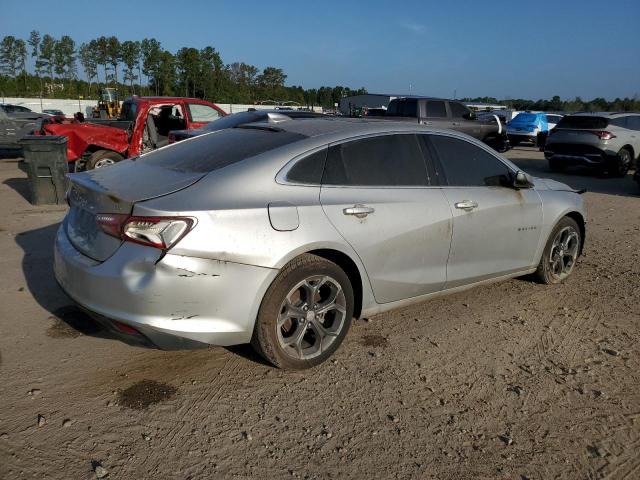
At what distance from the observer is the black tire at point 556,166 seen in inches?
547

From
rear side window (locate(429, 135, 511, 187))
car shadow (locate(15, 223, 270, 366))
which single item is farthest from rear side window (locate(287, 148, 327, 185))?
car shadow (locate(15, 223, 270, 366))

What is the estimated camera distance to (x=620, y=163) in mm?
13273

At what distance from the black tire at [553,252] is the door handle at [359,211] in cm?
232

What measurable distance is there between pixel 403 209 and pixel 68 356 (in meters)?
2.48

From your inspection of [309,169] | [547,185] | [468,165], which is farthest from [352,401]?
[547,185]

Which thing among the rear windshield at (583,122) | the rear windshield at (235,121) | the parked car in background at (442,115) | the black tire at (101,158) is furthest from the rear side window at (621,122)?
the black tire at (101,158)

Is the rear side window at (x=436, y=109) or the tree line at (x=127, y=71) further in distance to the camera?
the tree line at (x=127, y=71)

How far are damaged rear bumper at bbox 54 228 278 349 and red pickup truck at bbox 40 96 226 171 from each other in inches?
296

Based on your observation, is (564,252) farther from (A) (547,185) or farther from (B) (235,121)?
(B) (235,121)

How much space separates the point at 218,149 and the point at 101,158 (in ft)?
24.8

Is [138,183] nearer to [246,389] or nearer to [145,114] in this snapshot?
[246,389]

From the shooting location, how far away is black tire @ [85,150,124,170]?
996 centimetres

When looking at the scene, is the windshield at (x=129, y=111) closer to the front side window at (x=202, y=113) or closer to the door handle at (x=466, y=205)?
the front side window at (x=202, y=113)

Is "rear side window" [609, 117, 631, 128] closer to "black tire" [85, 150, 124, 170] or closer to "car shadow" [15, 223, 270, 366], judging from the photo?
"black tire" [85, 150, 124, 170]
